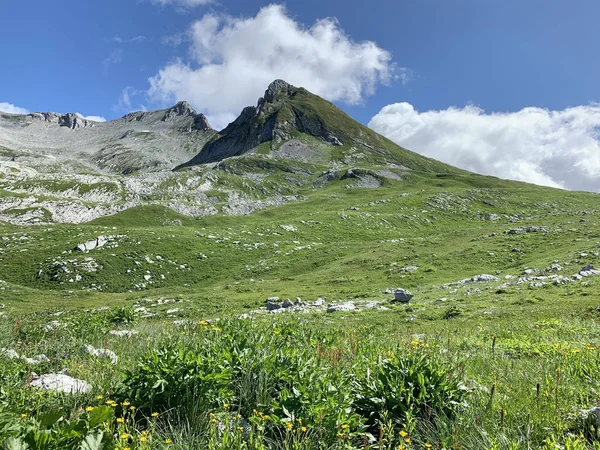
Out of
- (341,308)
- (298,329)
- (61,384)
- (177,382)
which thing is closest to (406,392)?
(177,382)

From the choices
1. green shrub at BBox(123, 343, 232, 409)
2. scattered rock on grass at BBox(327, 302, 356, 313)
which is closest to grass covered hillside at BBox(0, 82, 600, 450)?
green shrub at BBox(123, 343, 232, 409)

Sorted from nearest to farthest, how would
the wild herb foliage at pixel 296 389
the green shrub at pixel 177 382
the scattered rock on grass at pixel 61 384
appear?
the wild herb foliage at pixel 296 389 → the green shrub at pixel 177 382 → the scattered rock on grass at pixel 61 384

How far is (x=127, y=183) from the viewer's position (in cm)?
12431

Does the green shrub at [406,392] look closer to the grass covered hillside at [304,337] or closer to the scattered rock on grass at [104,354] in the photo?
the grass covered hillside at [304,337]

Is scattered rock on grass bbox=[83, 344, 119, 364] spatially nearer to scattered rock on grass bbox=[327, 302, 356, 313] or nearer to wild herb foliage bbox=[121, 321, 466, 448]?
wild herb foliage bbox=[121, 321, 466, 448]

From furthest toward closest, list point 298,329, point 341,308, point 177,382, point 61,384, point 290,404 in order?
point 341,308 → point 298,329 → point 61,384 → point 177,382 → point 290,404

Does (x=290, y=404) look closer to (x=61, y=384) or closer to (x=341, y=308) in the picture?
Result: (x=61, y=384)

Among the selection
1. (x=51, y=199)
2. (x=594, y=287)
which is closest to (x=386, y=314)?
(x=594, y=287)

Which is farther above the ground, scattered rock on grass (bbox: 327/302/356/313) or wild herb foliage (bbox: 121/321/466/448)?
wild herb foliage (bbox: 121/321/466/448)

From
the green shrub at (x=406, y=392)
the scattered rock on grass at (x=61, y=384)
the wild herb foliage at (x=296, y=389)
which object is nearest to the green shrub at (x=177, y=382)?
the wild herb foliage at (x=296, y=389)

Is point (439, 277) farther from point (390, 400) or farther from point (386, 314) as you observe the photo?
point (390, 400)

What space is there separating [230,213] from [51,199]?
152 ft

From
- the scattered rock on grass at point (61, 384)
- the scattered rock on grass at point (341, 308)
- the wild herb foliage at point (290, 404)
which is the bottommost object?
the scattered rock on grass at point (341, 308)

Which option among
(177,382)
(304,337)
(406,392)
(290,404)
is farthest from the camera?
(304,337)
